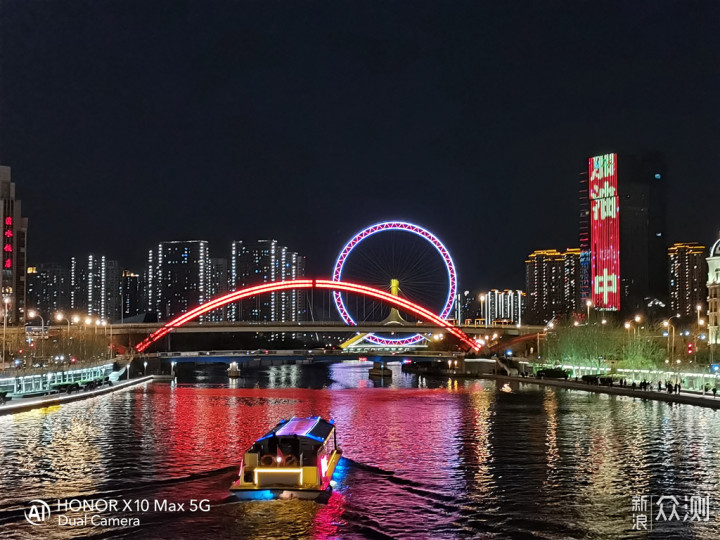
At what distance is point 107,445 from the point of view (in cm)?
3800

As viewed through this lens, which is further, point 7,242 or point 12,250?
point 12,250

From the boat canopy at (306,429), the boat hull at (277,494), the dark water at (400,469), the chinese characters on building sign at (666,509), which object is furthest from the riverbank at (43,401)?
the chinese characters on building sign at (666,509)

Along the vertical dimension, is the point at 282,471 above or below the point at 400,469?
above

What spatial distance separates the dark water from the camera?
2300cm

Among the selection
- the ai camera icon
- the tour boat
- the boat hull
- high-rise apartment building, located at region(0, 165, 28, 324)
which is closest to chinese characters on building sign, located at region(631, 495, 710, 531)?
the boat hull

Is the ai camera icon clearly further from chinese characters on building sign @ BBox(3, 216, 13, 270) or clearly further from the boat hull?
chinese characters on building sign @ BBox(3, 216, 13, 270)

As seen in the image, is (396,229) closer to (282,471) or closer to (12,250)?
(12,250)

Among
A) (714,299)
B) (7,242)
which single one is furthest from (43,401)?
(714,299)

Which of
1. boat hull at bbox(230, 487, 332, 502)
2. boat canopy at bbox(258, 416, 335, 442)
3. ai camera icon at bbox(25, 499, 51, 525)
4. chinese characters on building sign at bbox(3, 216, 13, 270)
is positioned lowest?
ai camera icon at bbox(25, 499, 51, 525)

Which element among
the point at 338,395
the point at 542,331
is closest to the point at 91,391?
the point at 338,395

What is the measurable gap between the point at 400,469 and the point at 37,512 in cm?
1193

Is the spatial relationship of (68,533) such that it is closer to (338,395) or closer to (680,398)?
(680,398)

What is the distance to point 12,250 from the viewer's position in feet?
415

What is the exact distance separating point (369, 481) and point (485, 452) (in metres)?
8.60
